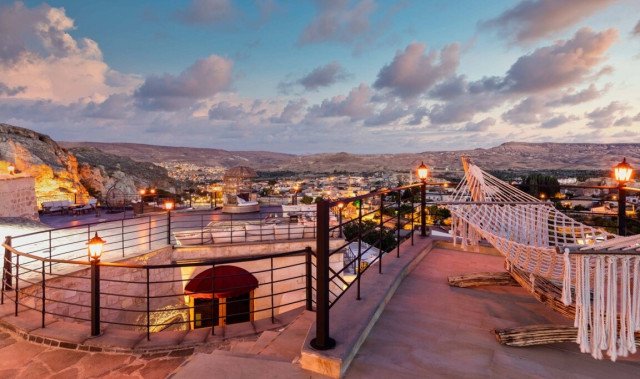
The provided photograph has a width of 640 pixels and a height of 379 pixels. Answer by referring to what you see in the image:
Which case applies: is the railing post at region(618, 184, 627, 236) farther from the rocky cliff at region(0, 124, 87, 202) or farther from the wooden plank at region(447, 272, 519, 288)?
the rocky cliff at region(0, 124, 87, 202)

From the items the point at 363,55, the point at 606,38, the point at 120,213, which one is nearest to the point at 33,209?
the point at 120,213

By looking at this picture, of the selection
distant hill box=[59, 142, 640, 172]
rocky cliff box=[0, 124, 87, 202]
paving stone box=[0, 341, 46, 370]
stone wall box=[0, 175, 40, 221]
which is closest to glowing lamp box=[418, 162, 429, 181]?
paving stone box=[0, 341, 46, 370]

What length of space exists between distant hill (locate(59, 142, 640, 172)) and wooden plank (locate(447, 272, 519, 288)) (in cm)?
3417

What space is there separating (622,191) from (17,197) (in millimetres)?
14325

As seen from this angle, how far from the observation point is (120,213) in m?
13.2

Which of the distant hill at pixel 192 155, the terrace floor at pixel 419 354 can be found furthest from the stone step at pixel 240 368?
the distant hill at pixel 192 155

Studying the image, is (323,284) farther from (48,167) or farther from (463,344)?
(48,167)

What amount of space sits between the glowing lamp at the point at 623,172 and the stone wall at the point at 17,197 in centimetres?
1387

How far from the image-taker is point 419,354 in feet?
5.98

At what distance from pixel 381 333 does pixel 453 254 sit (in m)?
2.44

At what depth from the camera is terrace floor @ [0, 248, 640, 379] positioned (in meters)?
1.67

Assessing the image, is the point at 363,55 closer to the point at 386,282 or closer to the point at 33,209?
the point at 33,209

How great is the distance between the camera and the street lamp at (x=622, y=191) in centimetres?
371

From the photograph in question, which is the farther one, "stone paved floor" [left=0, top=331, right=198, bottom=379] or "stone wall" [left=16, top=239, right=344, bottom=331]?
"stone wall" [left=16, top=239, right=344, bottom=331]
